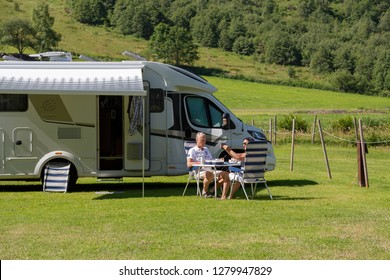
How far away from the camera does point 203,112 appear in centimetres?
1603

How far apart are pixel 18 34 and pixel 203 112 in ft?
271

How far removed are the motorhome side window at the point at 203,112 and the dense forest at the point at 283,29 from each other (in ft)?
257

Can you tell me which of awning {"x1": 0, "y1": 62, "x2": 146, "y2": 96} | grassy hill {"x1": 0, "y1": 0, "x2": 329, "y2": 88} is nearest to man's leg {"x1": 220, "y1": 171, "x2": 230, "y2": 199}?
awning {"x1": 0, "y1": 62, "x2": 146, "y2": 96}

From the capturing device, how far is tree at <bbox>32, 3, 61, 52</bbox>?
9412cm

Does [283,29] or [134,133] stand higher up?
[134,133]

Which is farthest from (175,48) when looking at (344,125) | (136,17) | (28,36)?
(344,125)

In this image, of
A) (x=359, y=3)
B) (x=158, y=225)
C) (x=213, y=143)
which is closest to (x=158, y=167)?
(x=213, y=143)

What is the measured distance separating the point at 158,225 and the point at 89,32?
11503 cm

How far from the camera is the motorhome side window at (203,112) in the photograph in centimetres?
1591

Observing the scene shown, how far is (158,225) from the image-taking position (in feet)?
34.0

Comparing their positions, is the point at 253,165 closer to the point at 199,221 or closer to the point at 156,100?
the point at 199,221

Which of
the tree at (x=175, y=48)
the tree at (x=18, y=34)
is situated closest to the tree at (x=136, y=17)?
the tree at (x=175, y=48)

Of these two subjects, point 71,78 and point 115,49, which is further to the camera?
point 115,49

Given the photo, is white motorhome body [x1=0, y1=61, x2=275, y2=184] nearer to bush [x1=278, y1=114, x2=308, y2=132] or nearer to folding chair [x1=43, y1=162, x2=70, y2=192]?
folding chair [x1=43, y1=162, x2=70, y2=192]
